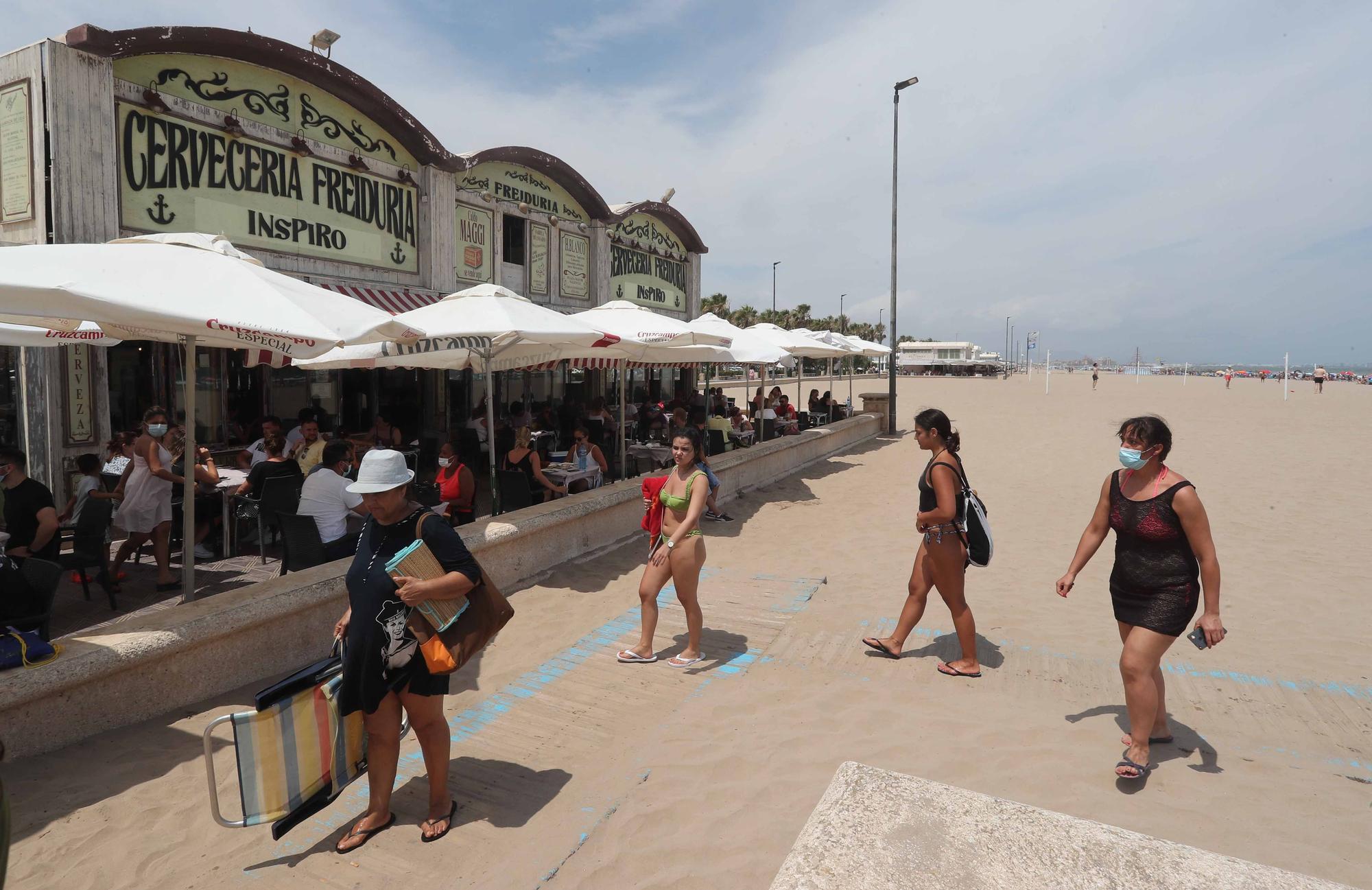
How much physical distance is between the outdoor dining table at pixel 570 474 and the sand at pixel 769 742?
995mm

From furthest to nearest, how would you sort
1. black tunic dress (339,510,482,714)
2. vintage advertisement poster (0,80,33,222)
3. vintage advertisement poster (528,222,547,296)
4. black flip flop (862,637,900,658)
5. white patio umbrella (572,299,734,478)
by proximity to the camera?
vintage advertisement poster (528,222,547,296), white patio umbrella (572,299,734,478), vintage advertisement poster (0,80,33,222), black flip flop (862,637,900,658), black tunic dress (339,510,482,714)

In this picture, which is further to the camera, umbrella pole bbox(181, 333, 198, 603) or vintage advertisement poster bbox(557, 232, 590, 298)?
vintage advertisement poster bbox(557, 232, 590, 298)

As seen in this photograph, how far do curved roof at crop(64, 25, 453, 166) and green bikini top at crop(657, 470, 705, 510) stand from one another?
776cm

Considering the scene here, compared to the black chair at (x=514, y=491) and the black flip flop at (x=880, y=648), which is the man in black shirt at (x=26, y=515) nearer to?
the black chair at (x=514, y=491)

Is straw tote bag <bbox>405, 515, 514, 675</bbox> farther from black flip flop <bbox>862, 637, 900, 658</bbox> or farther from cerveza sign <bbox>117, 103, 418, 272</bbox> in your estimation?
cerveza sign <bbox>117, 103, 418, 272</bbox>

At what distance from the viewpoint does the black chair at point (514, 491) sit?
743cm

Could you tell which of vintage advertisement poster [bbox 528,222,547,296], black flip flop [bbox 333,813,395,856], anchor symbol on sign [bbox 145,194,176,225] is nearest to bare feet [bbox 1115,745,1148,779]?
black flip flop [bbox 333,813,395,856]

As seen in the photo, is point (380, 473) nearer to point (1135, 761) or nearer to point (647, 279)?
point (1135, 761)

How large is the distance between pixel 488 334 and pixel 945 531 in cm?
401

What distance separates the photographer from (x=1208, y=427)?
23438 millimetres

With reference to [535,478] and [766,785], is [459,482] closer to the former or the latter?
[535,478]

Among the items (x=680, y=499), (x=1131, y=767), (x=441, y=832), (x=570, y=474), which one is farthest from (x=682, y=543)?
(x=570, y=474)

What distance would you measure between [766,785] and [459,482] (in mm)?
3917

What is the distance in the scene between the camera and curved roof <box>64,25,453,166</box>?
25.9ft
